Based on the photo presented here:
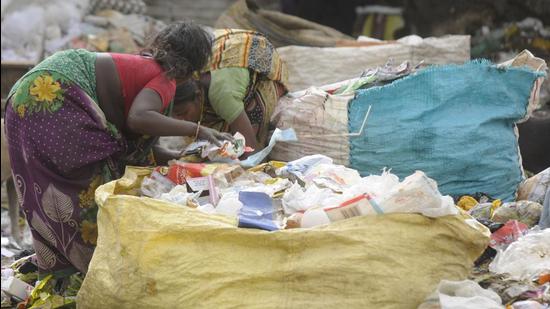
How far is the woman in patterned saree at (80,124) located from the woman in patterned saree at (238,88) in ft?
1.36

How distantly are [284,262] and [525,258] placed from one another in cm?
89

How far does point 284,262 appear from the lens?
9.88 feet

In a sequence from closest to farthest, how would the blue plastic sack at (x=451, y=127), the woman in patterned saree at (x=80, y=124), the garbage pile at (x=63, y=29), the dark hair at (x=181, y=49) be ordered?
the woman in patterned saree at (x=80, y=124) → the dark hair at (x=181, y=49) → the blue plastic sack at (x=451, y=127) → the garbage pile at (x=63, y=29)

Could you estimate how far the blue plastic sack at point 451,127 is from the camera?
4422 mm

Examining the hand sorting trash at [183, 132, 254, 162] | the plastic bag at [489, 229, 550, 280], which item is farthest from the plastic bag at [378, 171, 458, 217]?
the hand sorting trash at [183, 132, 254, 162]

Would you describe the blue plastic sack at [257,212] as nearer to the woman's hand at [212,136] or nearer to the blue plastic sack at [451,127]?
the woman's hand at [212,136]

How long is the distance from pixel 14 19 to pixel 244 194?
19.8ft

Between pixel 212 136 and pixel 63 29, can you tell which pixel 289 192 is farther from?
pixel 63 29

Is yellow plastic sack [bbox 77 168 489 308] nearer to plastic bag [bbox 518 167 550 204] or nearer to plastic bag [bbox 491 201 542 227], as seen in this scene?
plastic bag [bbox 491 201 542 227]

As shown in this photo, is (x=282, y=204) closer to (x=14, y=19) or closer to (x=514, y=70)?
(x=514, y=70)

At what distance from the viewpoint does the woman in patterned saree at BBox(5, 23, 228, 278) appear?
378 cm

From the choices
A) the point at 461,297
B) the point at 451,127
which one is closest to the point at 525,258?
the point at 461,297

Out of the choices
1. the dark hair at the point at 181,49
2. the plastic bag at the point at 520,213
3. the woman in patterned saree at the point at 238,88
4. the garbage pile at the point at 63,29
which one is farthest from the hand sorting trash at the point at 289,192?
the garbage pile at the point at 63,29

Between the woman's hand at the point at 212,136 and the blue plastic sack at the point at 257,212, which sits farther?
the woman's hand at the point at 212,136
